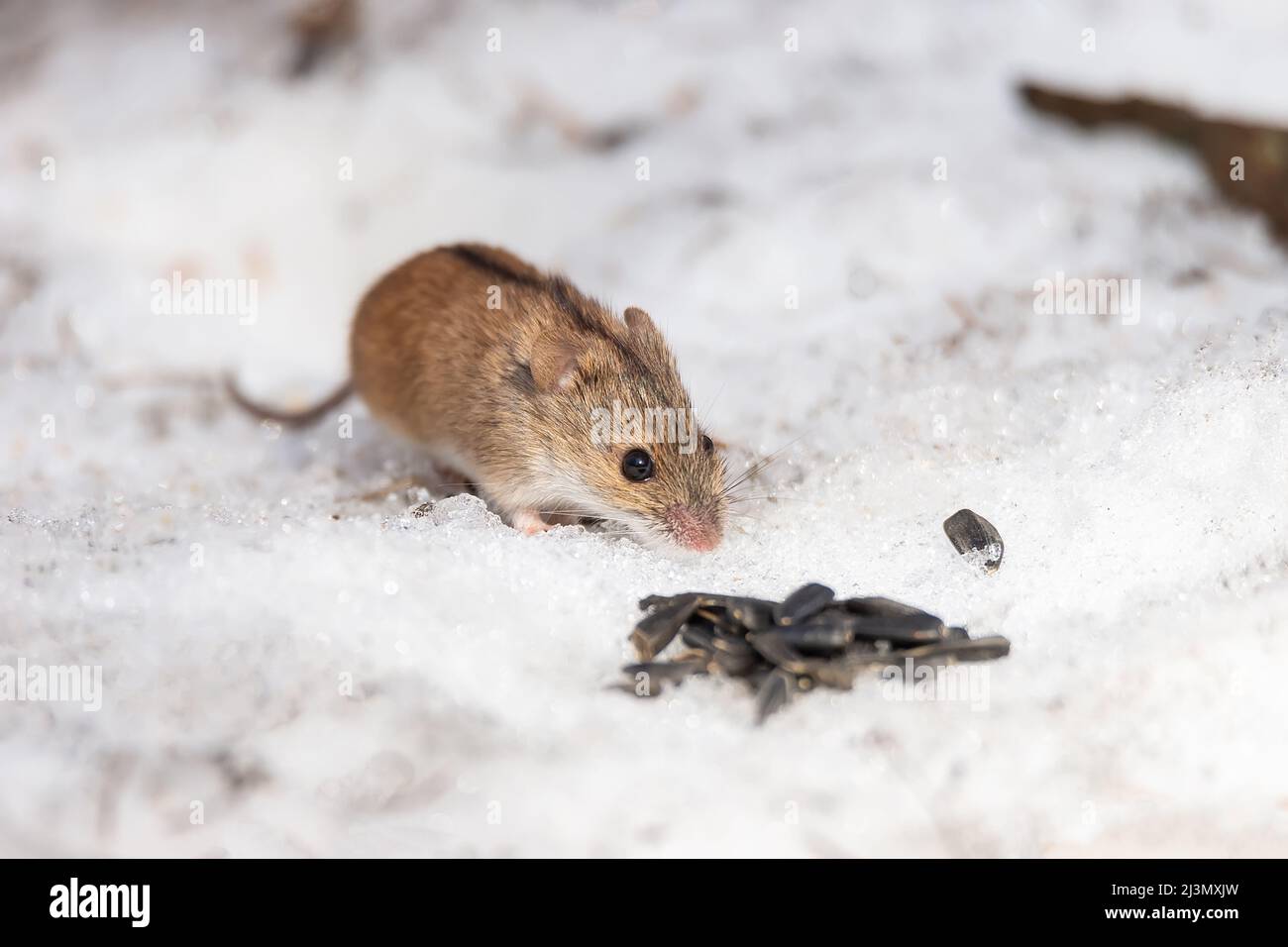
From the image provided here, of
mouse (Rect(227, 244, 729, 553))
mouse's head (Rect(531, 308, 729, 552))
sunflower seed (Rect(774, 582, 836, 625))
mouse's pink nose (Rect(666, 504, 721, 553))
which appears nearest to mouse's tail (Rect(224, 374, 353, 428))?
mouse (Rect(227, 244, 729, 553))

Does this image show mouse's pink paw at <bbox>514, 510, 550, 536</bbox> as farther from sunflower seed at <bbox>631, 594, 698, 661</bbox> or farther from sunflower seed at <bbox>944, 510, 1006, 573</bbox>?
sunflower seed at <bbox>944, 510, 1006, 573</bbox>

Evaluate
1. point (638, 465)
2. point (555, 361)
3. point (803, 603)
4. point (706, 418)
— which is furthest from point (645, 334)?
point (803, 603)

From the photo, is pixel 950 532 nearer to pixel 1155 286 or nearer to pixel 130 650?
pixel 1155 286

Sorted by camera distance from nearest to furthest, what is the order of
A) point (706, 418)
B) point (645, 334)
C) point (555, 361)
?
point (555, 361)
point (645, 334)
point (706, 418)

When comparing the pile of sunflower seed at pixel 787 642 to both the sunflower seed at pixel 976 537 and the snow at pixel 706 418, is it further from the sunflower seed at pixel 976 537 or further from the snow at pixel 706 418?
the sunflower seed at pixel 976 537

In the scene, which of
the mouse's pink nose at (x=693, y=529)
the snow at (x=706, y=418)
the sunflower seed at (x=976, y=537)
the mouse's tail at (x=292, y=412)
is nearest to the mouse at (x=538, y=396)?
the mouse's pink nose at (x=693, y=529)

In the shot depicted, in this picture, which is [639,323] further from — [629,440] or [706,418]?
[706,418]
